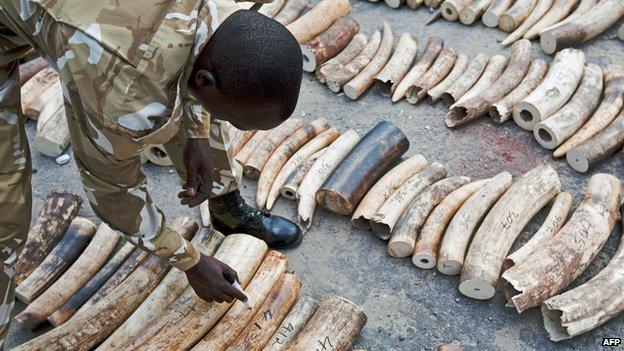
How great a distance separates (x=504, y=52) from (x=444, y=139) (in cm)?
151

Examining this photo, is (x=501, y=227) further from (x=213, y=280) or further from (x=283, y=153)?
(x=213, y=280)

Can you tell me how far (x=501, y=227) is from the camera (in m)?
4.61

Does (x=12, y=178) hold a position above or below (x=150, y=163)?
above

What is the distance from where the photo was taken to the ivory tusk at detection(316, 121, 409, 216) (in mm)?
5020

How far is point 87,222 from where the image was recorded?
4965mm

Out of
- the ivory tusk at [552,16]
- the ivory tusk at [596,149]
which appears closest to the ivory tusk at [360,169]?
the ivory tusk at [596,149]

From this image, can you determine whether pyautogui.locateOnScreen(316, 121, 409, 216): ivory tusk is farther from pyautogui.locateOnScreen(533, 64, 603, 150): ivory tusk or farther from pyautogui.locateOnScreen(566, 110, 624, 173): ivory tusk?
pyautogui.locateOnScreen(566, 110, 624, 173): ivory tusk

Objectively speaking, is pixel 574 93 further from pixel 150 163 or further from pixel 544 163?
pixel 150 163

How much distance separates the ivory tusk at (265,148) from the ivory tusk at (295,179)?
0.94ft

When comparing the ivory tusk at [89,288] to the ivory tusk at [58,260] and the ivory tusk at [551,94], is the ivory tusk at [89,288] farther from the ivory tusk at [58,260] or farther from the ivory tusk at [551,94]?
the ivory tusk at [551,94]

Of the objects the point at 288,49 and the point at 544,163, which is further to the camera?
the point at 544,163

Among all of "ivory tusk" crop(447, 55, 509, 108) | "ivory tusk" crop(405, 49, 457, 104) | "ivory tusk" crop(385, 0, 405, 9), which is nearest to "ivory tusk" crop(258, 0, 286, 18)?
"ivory tusk" crop(385, 0, 405, 9)

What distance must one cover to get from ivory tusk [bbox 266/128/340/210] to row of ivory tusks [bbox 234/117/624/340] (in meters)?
0.07

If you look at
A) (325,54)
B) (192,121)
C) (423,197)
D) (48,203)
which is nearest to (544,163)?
(423,197)
